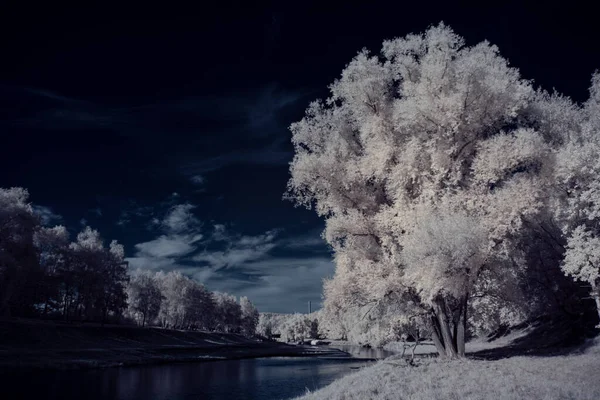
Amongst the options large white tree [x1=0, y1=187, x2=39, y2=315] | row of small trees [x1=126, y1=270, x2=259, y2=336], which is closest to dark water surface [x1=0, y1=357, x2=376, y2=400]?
large white tree [x1=0, y1=187, x2=39, y2=315]

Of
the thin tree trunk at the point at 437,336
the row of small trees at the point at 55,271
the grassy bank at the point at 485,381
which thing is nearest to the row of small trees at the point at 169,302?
the row of small trees at the point at 55,271

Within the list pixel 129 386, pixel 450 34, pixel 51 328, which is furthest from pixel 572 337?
pixel 51 328

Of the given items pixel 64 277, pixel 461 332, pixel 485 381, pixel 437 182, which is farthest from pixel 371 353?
pixel 485 381

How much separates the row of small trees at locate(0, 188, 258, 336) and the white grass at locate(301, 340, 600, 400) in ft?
168

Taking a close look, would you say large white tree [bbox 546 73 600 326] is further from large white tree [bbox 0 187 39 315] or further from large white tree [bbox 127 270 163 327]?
large white tree [bbox 127 270 163 327]

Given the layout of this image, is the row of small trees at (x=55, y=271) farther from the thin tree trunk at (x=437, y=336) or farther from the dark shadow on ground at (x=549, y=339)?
the dark shadow on ground at (x=549, y=339)

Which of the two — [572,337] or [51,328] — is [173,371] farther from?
[572,337]

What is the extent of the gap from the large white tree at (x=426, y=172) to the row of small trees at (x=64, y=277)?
46922mm

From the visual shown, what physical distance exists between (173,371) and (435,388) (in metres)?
41.9

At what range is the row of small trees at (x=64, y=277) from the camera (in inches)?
2062

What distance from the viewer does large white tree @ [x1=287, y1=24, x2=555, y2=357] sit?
16172 mm

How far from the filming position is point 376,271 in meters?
18.3

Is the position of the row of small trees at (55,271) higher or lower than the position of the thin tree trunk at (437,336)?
higher

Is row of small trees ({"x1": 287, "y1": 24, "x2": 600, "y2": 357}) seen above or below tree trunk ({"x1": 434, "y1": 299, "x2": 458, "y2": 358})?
above
